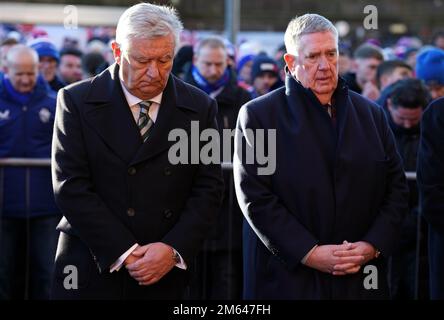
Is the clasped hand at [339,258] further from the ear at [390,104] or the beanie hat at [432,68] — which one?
the beanie hat at [432,68]

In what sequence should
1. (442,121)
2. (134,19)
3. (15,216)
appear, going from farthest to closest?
(15,216), (442,121), (134,19)

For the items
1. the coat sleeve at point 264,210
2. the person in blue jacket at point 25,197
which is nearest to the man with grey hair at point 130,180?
the coat sleeve at point 264,210

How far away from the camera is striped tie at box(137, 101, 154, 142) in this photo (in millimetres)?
4883

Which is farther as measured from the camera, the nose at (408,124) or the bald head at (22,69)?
the bald head at (22,69)

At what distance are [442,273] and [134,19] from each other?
2321mm

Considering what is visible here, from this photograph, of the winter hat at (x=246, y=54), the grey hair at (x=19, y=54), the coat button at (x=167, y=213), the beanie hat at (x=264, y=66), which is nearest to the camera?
the coat button at (x=167, y=213)

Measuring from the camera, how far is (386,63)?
30.5ft

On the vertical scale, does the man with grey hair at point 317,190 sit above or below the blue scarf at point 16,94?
below

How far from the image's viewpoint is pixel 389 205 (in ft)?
16.4

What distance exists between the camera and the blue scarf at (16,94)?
7734 mm

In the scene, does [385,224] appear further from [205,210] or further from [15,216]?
[15,216]

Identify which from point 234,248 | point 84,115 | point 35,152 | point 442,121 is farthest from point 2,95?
point 442,121

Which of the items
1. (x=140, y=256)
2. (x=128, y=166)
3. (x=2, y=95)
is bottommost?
(x=140, y=256)

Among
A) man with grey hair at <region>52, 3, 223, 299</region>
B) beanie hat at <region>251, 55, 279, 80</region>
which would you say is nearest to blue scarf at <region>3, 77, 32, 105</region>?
beanie hat at <region>251, 55, 279, 80</region>
